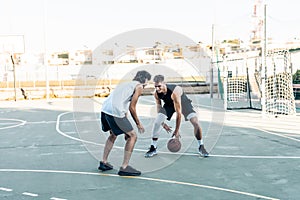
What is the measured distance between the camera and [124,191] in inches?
187

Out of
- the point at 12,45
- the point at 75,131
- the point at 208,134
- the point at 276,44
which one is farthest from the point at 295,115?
the point at 12,45

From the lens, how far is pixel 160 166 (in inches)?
237

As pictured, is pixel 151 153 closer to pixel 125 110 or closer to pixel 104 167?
pixel 104 167

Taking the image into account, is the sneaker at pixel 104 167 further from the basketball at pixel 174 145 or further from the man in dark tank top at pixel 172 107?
the basketball at pixel 174 145

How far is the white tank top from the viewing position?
5512 millimetres

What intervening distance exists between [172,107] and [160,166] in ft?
4.12

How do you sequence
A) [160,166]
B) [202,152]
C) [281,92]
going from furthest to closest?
1. [281,92]
2. [202,152]
3. [160,166]

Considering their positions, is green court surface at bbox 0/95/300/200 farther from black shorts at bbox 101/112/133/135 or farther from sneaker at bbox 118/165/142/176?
black shorts at bbox 101/112/133/135

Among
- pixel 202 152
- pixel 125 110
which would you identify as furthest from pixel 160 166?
pixel 125 110

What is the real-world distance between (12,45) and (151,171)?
21.9m

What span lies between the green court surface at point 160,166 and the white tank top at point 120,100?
3.15 feet

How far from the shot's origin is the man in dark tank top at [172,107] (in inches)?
247

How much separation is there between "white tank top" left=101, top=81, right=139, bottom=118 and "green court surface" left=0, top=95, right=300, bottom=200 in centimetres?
96

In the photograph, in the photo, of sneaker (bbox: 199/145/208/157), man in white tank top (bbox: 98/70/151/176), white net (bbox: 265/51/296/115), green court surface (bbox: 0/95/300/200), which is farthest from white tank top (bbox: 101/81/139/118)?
white net (bbox: 265/51/296/115)
